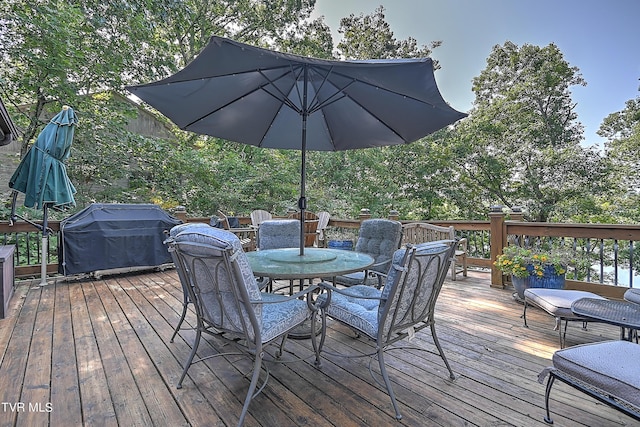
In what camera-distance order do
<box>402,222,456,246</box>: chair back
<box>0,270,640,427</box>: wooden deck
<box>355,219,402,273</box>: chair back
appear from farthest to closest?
<box>402,222,456,246</box>: chair back < <box>355,219,402,273</box>: chair back < <box>0,270,640,427</box>: wooden deck

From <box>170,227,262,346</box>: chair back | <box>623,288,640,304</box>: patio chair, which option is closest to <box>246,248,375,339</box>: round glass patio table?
<box>170,227,262,346</box>: chair back

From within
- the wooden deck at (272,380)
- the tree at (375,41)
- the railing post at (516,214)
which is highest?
the tree at (375,41)

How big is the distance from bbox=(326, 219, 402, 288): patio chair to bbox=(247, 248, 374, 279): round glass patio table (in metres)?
0.33

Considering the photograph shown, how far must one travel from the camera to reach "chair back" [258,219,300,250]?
3518 millimetres

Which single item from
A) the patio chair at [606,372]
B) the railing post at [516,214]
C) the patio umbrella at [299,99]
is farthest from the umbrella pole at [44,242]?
the railing post at [516,214]

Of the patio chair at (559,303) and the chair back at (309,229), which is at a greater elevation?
the chair back at (309,229)

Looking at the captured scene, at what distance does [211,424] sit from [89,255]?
3902mm

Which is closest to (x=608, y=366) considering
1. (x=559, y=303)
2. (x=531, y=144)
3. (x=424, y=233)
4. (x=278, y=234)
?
(x=559, y=303)

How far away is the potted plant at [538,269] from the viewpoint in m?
3.36

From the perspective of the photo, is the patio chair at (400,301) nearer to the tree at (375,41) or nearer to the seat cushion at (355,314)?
the seat cushion at (355,314)

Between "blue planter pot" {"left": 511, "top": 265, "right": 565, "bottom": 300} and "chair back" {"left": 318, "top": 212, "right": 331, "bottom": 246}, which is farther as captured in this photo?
"chair back" {"left": 318, "top": 212, "right": 331, "bottom": 246}

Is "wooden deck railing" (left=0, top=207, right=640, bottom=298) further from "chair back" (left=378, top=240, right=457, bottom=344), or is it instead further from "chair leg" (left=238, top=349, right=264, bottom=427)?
"chair leg" (left=238, top=349, right=264, bottom=427)

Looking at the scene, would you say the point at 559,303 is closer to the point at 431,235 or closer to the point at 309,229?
the point at 431,235

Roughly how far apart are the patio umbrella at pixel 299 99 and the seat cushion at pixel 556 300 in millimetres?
1691
